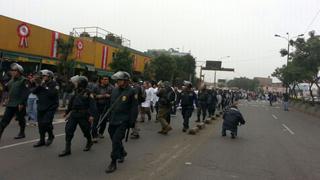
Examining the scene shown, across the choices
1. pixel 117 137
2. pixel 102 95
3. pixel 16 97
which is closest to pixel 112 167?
pixel 117 137

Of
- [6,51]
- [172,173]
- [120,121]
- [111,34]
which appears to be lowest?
[172,173]

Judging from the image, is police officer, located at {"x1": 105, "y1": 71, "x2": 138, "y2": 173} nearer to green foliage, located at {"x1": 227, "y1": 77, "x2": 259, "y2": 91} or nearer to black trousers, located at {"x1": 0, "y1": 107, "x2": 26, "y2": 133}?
black trousers, located at {"x1": 0, "y1": 107, "x2": 26, "y2": 133}

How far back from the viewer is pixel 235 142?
1256cm

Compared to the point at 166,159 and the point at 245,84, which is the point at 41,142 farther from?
the point at 245,84

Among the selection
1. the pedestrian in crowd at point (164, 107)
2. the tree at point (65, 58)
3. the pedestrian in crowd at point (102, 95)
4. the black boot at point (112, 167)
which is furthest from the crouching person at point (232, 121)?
the tree at point (65, 58)

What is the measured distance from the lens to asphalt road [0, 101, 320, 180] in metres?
7.32

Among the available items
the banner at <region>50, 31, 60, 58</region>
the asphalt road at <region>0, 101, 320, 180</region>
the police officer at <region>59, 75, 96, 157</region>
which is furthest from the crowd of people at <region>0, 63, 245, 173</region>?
the banner at <region>50, 31, 60, 58</region>

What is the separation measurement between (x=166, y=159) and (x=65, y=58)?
18.0 m

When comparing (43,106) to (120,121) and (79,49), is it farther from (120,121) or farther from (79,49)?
(79,49)

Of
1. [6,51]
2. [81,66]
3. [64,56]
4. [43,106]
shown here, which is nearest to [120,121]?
[43,106]

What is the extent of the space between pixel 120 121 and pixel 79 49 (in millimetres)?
23258

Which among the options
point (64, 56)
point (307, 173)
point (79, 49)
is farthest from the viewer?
point (79, 49)

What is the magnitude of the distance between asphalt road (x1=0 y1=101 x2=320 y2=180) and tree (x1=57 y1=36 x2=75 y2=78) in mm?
12670

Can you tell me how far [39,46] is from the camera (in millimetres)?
25375
